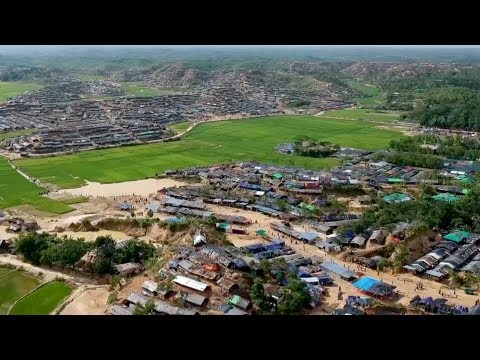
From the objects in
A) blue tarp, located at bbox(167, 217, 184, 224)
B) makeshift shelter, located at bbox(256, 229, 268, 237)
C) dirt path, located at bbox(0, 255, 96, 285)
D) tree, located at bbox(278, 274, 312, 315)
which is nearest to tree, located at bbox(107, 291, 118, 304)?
dirt path, located at bbox(0, 255, 96, 285)

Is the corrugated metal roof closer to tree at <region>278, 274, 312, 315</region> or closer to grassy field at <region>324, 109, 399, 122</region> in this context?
tree at <region>278, 274, 312, 315</region>

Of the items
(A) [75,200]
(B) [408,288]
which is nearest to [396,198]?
(B) [408,288]

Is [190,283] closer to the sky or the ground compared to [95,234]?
closer to the sky

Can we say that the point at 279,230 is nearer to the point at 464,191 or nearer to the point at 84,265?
the point at 84,265

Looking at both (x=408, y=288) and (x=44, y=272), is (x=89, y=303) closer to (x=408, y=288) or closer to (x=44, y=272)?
(x=44, y=272)
